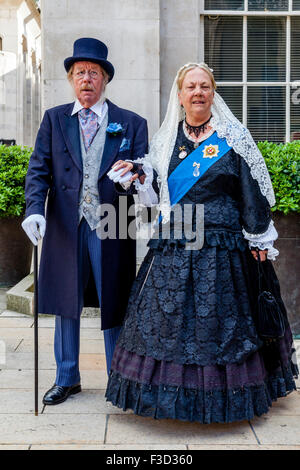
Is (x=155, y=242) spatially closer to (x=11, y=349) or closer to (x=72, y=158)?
(x=72, y=158)

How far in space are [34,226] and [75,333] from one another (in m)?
0.79

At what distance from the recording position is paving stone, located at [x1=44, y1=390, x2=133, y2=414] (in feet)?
12.3

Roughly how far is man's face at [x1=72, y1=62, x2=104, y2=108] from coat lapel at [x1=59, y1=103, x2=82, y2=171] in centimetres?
13

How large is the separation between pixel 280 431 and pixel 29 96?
29104mm

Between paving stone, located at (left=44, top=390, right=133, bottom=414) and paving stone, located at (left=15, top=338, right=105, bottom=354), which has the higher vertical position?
paving stone, located at (left=15, top=338, right=105, bottom=354)

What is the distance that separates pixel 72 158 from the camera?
380cm

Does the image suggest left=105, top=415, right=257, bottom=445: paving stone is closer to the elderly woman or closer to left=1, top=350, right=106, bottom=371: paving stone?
the elderly woman

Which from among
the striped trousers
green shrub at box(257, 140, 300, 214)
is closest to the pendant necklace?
the striped trousers

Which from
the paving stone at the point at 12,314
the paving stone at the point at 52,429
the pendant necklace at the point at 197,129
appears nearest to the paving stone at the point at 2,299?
the paving stone at the point at 12,314

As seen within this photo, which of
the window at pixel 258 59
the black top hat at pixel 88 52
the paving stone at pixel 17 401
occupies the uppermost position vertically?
the window at pixel 258 59

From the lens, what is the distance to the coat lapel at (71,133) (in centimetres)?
380

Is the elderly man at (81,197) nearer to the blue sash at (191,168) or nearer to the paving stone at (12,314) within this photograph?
the blue sash at (191,168)

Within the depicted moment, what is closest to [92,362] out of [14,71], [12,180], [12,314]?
[12,314]

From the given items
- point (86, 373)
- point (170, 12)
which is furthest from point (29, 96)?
point (86, 373)
